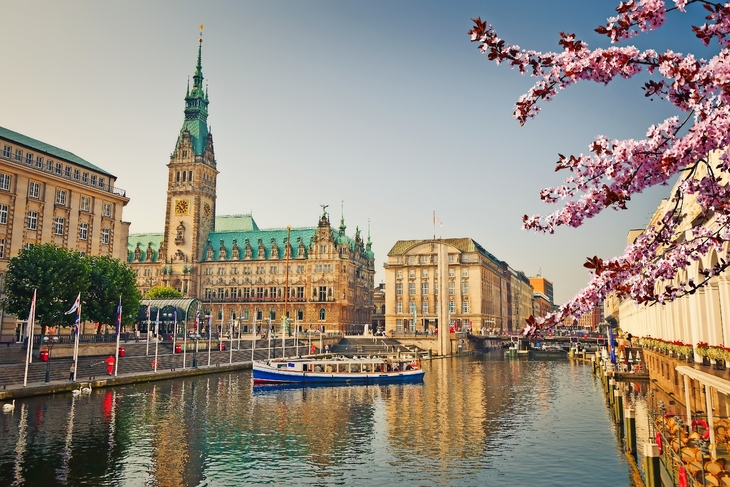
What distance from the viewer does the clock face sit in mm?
173625

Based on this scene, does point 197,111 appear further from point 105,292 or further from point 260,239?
point 105,292

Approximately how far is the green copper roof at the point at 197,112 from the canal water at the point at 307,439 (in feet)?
405

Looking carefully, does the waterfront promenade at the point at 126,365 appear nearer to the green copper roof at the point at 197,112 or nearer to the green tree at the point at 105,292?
the green tree at the point at 105,292

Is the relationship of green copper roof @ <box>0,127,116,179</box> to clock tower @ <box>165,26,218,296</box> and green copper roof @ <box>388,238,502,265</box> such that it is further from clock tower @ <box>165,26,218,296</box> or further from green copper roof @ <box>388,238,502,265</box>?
green copper roof @ <box>388,238,502,265</box>

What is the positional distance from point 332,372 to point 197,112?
4818 inches

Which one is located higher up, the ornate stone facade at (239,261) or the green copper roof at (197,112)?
the green copper roof at (197,112)

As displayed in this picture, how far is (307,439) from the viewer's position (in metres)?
40.4

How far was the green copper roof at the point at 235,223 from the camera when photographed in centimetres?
19038

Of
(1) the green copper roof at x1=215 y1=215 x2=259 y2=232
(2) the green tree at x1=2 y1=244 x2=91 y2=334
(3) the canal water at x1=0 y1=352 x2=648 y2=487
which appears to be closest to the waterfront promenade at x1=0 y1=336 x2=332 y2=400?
(3) the canal water at x1=0 y1=352 x2=648 y2=487

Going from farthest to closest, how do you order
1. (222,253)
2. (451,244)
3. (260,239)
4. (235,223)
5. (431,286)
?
1. (235,223)
2. (260,239)
3. (222,253)
4. (451,244)
5. (431,286)

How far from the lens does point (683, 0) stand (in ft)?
31.6

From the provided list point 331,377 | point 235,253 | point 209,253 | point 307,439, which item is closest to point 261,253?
point 235,253

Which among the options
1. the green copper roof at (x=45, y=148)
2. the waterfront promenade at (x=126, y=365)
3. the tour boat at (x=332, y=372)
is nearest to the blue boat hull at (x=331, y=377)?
the tour boat at (x=332, y=372)

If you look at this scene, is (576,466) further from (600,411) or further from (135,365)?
(135,365)
